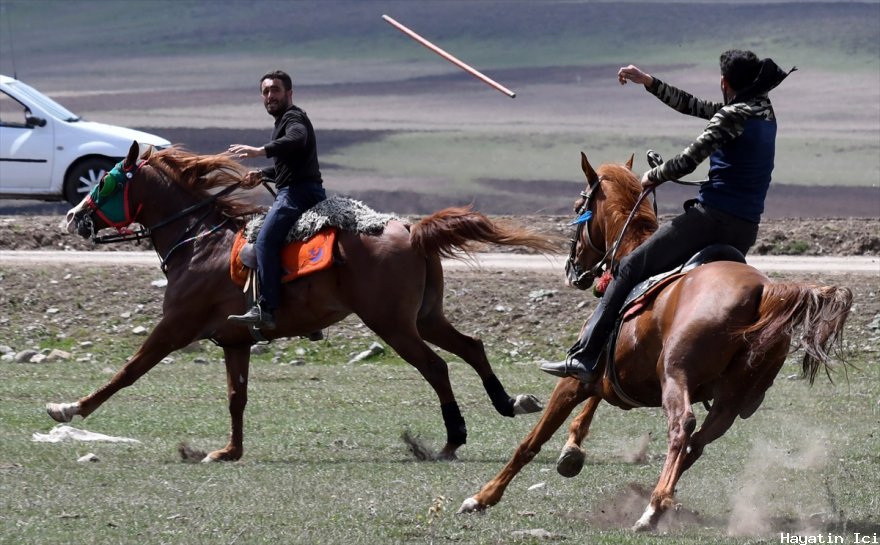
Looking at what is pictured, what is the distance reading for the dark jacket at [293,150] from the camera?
11.5 meters

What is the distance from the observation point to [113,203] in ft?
41.5

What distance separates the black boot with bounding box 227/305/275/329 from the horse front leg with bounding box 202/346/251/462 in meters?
0.43

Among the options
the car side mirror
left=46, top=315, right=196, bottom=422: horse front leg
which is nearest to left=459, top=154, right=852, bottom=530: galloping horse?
left=46, top=315, right=196, bottom=422: horse front leg

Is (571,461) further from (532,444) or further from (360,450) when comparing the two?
(360,450)

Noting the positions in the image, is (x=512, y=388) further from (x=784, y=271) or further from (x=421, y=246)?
(x=784, y=271)

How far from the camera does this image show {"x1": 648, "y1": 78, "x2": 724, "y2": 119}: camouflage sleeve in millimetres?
9945

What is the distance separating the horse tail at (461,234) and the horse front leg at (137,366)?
1.91m

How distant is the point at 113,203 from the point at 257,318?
175cm

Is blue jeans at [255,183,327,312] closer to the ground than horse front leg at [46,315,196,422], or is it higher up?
higher up

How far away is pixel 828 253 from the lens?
65.2 feet

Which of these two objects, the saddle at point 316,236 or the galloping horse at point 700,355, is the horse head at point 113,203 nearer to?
the saddle at point 316,236

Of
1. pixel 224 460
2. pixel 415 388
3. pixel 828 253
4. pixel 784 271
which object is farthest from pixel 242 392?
pixel 828 253

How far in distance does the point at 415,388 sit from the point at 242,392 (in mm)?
3194

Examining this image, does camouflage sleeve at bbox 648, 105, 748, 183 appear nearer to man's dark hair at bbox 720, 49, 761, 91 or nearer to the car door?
man's dark hair at bbox 720, 49, 761, 91
